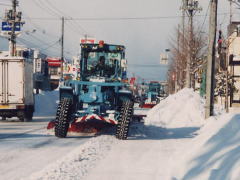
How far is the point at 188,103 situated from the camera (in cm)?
2550

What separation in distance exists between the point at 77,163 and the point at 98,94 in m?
6.65

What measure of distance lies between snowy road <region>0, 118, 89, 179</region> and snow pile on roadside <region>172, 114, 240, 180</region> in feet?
9.42

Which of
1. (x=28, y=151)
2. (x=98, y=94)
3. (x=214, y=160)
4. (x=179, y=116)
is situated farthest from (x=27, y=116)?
(x=214, y=160)

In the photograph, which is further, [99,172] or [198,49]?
[198,49]

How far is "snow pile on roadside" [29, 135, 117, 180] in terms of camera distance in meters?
8.51

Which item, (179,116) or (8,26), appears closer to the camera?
(179,116)

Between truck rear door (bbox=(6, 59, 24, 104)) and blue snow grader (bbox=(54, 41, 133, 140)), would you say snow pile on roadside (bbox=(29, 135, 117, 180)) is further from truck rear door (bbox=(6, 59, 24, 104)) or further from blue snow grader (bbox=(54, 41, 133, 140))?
truck rear door (bbox=(6, 59, 24, 104))

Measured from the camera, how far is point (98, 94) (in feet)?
54.2

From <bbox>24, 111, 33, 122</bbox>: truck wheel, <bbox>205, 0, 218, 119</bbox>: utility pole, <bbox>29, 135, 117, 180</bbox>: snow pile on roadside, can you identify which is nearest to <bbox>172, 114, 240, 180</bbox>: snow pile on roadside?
<bbox>29, 135, 117, 180</bbox>: snow pile on roadside

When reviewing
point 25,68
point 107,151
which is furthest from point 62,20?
point 107,151

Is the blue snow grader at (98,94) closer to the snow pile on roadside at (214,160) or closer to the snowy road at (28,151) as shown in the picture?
the snowy road at (28,151)

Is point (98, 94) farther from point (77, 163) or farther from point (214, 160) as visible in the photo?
point (214, 160)

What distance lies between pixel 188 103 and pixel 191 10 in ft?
73.5

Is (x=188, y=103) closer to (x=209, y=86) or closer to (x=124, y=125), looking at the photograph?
(x=209, y=86)
